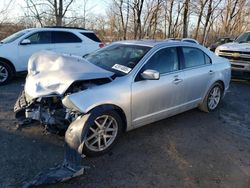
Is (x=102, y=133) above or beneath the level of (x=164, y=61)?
beneath

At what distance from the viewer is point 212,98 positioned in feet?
20.0

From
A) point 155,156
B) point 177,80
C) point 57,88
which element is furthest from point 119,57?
point 155,156

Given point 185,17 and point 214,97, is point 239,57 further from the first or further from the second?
point 185,17

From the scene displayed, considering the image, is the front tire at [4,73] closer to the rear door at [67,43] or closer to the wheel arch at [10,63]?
the wheel arch at [10,63]

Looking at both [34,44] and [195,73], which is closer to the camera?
[195,73]

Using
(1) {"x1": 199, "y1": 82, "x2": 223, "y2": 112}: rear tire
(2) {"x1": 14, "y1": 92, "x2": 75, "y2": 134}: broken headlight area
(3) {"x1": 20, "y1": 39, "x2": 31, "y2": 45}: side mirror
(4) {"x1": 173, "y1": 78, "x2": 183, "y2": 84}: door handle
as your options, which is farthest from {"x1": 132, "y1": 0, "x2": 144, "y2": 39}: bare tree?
A: (2) {"x1": 14, "y1": 92, "x2": 75, "y2": 134}: broken headlight area

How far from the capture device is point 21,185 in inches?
124

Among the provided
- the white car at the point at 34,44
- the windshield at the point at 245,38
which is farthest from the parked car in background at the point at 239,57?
the white car at the point at 34,44

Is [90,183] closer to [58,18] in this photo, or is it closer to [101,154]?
[101,154]

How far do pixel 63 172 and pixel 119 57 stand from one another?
7.47 ft

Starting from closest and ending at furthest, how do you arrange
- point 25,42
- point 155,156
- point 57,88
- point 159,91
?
point 57,88
point 155,156
point 159,91
point 25,42

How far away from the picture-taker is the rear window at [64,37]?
9016mm

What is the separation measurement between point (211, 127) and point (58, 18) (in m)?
15.8

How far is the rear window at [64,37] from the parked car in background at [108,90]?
4163 mm
